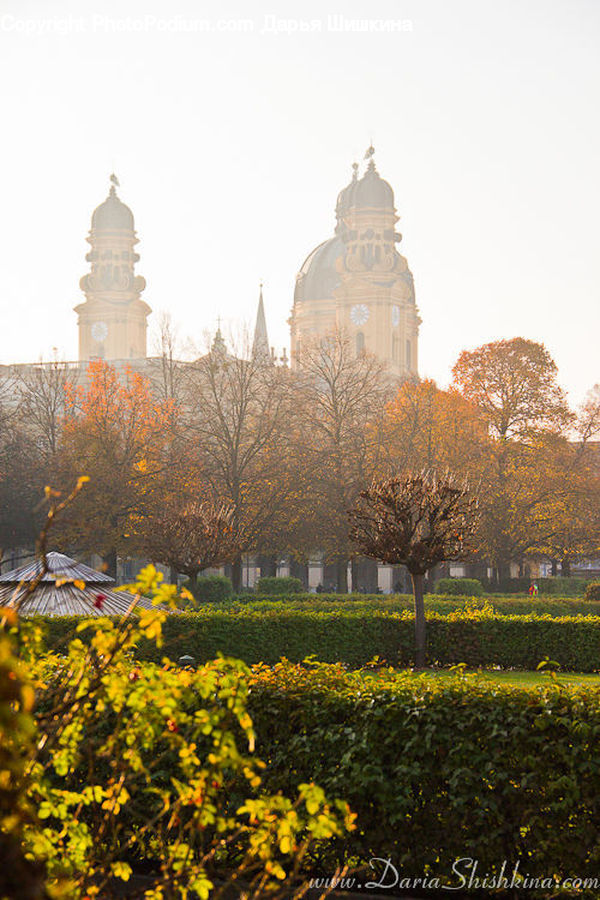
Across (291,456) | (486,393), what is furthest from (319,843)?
(486,393)

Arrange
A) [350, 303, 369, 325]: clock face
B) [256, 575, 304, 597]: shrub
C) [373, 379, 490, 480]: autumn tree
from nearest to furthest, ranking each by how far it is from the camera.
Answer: [256, 575, 304, 597]: shrub, [373, 379, 490, 480]: autumn tree, [350, 303, 369, 325]: clock face

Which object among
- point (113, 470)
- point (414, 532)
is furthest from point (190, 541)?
point (414, 532)

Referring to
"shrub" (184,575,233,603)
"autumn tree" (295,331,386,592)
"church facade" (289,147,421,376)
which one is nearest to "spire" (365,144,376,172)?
"church facade" (289,147,421,376)

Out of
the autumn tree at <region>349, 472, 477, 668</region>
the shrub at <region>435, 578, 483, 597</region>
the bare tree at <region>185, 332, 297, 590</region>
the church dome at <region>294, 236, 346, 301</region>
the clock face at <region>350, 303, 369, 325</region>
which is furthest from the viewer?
the church dome at <region>294, 236, 346, 301</region>

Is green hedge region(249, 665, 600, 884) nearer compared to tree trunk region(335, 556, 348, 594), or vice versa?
green hedge region(249, 665, 600, 884)

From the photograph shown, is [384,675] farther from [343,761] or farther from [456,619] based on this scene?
[456,619]

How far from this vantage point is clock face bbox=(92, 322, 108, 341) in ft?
384

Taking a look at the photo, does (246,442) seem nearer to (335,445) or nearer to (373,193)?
(335,445)

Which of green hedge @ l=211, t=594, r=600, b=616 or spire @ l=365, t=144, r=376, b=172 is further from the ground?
spire @ l=365, t=144, r=376, b=172

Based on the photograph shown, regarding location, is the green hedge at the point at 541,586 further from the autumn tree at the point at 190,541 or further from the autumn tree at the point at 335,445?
the autumn tree at the point at 190,541

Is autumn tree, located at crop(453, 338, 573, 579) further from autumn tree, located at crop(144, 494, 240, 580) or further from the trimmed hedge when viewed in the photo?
autumn tree, located at crop(144, 494, 240, 580)

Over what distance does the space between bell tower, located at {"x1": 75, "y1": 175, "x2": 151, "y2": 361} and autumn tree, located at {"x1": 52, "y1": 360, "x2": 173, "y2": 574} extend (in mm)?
76696

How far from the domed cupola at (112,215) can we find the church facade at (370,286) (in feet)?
69.9

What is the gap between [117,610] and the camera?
19.1 m
